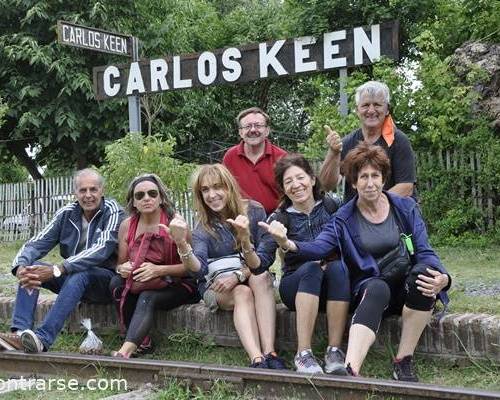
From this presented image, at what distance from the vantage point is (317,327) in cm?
470

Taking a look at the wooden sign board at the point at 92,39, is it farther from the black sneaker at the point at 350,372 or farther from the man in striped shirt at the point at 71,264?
the black sneaker at the point at 350,372

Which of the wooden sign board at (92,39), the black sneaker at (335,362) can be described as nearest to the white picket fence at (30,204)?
the wooden sign board at (92,39)

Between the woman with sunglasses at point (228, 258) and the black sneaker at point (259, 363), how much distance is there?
2cm

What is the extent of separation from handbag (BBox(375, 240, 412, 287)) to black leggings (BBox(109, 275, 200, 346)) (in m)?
1.61

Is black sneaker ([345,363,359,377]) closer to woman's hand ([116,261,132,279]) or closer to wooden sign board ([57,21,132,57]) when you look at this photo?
woman's hand ([116,261,132,279])

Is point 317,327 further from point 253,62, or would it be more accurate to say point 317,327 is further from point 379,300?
point 253,62

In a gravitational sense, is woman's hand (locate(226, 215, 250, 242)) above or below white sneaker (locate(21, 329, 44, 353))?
above

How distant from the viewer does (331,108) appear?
1109 cm

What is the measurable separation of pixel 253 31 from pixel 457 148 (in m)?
12.5

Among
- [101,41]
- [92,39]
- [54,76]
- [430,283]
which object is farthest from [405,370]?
[54,76]

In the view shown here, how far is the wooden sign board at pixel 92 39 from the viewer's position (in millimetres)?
9781

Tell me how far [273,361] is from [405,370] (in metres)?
0.79

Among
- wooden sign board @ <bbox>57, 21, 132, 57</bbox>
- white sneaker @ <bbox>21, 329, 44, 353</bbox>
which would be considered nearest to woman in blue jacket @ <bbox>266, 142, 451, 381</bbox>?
white sneaker @ <bbox>21, 329, 44, 353</bbox>

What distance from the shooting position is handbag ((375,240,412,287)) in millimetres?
4094
